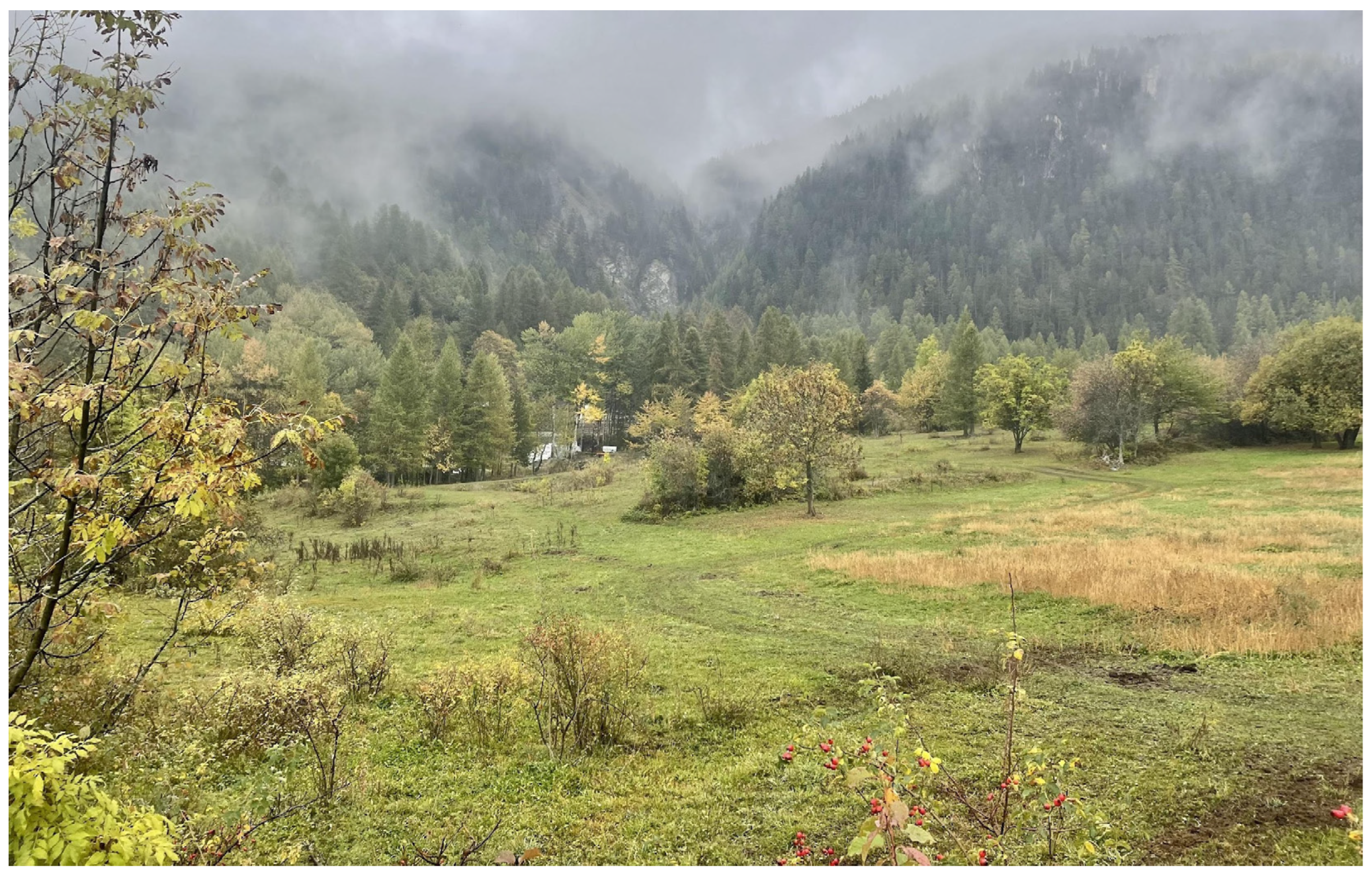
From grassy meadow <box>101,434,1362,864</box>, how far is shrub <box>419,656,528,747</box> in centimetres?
31

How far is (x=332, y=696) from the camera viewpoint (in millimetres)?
8414

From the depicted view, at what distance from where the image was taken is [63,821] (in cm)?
311

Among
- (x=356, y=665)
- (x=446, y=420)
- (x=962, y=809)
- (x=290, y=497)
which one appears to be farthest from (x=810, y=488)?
(x=446, y=420)

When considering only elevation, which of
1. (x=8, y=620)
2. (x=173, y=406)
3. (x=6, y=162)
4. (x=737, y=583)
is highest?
(x=6, y=162)

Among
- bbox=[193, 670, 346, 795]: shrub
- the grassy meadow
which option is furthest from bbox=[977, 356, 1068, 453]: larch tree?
bbox=[193, 670, 346, 795]: shrub

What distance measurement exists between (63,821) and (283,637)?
8.63m

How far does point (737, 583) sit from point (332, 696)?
12.0 meters

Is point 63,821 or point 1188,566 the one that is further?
point 1188,566

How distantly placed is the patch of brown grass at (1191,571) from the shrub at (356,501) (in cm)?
2565

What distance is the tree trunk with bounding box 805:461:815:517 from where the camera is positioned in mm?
31764

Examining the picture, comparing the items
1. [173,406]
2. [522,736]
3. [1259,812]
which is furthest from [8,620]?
[1259,812]

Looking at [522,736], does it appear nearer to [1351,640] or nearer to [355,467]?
[1351,640]

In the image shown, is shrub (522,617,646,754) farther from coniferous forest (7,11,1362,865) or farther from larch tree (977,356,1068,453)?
larch tree (977,356,1068,453)

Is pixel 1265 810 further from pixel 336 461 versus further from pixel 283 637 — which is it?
pixel 336 461
